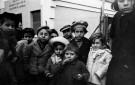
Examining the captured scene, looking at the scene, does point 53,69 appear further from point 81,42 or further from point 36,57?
point 81,42

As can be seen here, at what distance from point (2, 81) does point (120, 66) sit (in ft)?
5.24

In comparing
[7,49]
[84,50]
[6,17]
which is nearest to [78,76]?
[84,50]

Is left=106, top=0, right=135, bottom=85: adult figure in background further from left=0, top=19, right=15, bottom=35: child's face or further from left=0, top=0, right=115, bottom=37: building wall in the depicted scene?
left=0, top=0, right=115, bottom=37: building wall

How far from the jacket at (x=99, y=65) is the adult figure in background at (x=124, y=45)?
608mm

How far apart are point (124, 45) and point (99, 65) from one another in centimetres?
88

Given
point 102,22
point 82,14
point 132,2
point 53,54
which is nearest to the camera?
point 132,2

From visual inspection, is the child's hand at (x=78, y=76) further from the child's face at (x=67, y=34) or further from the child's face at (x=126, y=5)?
the child's face at (x=67, y=34)

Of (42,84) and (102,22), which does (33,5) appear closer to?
(102,22)

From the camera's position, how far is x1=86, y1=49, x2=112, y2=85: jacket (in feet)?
9.39

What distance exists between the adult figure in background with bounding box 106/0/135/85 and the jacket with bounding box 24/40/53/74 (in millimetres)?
1445

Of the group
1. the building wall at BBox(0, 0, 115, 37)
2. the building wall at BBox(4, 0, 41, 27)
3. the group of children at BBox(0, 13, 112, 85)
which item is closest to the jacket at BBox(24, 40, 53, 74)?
the group of children at BBox(0, 13, 112, 85)

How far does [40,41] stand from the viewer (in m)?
3.47

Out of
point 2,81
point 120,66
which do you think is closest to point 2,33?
point 2,81

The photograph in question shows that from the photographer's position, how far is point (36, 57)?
3.33 meters
